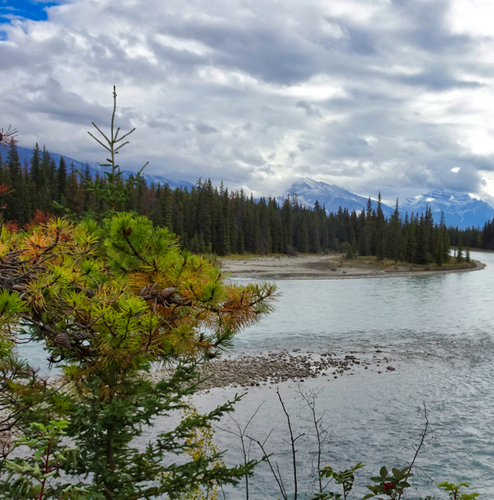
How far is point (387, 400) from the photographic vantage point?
15047 millimetres

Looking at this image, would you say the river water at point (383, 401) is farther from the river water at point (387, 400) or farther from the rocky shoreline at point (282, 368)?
the rocky shoreline at point (282, 368)

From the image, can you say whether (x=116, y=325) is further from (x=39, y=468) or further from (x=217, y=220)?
(x=217, y=220)

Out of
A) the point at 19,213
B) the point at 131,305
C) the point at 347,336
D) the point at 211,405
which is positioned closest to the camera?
the point at 131,305

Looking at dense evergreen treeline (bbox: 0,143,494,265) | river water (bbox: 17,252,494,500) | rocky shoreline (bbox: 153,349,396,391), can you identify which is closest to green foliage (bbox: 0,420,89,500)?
river water (bbox: 17,252,494,500)

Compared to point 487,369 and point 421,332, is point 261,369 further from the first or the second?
point 421,332

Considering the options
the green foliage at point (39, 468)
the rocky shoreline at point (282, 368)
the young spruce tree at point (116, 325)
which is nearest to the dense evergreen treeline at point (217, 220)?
the rocky shoreline at point (282, 368)

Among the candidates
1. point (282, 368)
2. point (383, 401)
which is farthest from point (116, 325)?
point (282, 368)

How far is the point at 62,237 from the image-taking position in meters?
3.83

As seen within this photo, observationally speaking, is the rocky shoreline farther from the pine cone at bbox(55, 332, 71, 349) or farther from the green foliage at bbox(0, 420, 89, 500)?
the green foliage at bbox(0, 420, 89, 500)

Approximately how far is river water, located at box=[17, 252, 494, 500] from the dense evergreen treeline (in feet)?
105

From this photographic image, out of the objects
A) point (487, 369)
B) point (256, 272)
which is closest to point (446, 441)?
point (487, 369)

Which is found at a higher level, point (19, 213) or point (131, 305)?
point (19, 213)

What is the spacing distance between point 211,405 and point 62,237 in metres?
11.2

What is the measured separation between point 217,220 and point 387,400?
73.9 m
